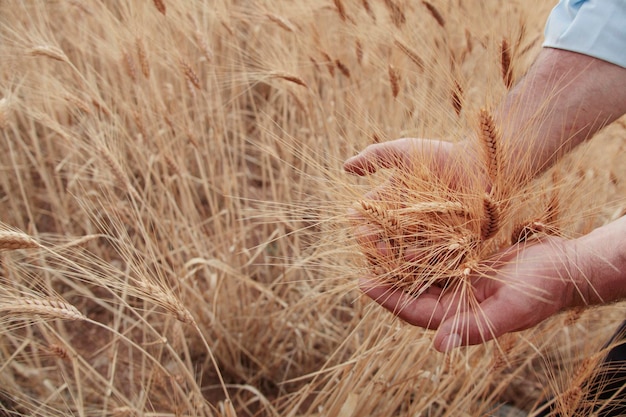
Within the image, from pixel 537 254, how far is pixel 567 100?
18.2 inches

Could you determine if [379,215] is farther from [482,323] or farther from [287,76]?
[287,76]

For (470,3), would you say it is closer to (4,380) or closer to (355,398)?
(355,398)

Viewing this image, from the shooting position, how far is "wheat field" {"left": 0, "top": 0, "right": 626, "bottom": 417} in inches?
42.6

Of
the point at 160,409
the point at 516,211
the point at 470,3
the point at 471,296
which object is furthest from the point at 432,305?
the point at 470,3

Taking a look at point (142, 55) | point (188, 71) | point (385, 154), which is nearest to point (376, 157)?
point (385, 154)

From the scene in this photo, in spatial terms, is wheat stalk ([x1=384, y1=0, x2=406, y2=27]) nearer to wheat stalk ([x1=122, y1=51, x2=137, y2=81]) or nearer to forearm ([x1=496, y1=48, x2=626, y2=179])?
forearm ([x1=496, y1=48, x2=626, y2=179])

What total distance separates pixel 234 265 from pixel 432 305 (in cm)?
87

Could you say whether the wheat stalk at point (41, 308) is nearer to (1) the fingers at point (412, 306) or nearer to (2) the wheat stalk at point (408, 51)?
(1) the fingers at point (412, 306)

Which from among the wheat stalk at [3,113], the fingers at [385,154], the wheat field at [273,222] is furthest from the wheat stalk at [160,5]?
the fingers at [385,154]

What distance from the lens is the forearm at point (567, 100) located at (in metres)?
1.14

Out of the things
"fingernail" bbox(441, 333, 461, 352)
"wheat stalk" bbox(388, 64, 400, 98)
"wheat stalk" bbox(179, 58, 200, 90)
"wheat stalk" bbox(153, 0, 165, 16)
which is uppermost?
"wheat stalk" bbox(153, 0, 165, 16)

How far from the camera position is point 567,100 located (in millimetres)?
1158

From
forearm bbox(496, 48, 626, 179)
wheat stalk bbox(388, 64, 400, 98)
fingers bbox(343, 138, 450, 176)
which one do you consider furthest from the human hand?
wheat stalk bbox(388, 64, 400, 98)

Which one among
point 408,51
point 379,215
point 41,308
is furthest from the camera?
point 408,51
